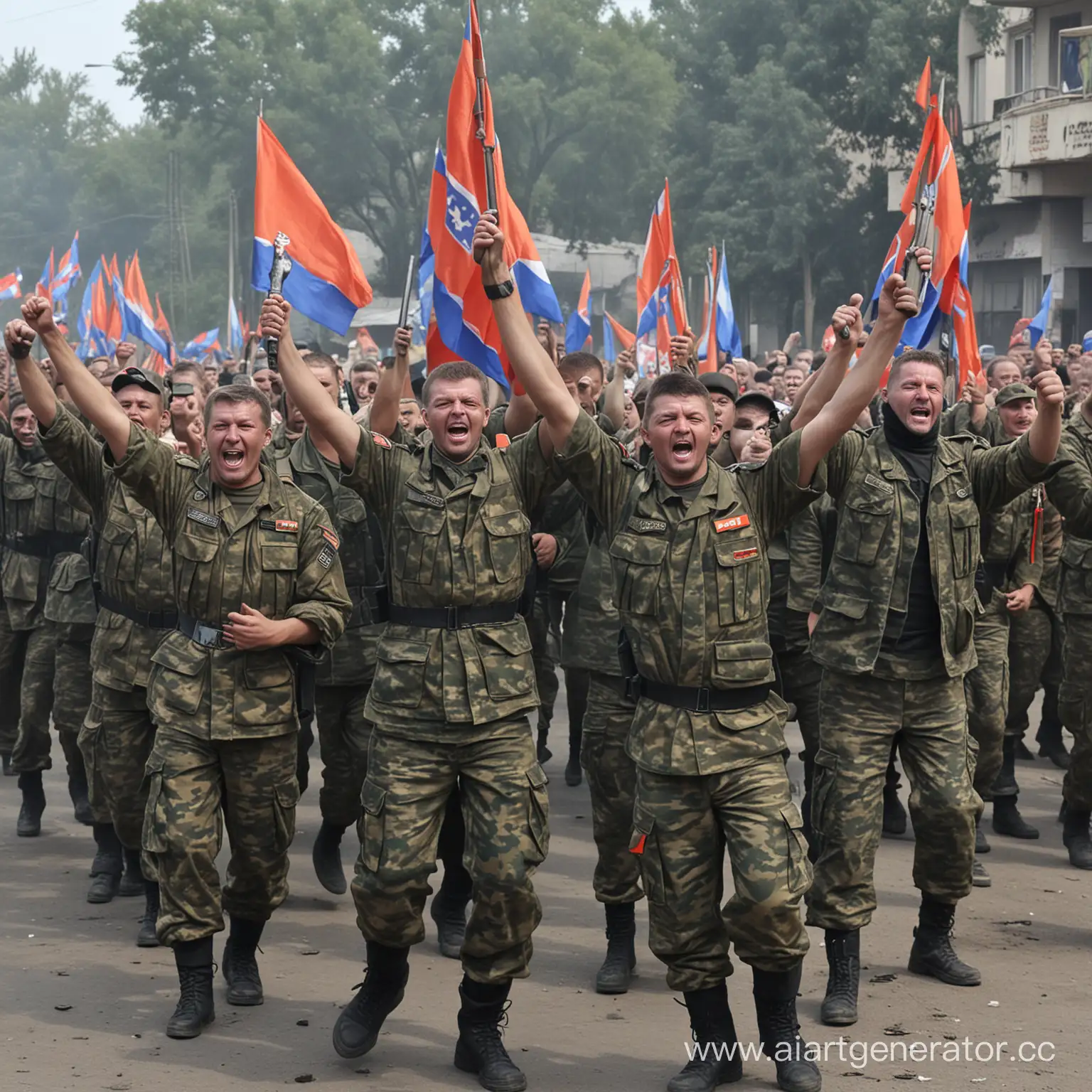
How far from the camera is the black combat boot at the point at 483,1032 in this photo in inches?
225

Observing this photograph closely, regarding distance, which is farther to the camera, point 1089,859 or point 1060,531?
point 1060,531

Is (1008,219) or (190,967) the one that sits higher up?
(1008,219)

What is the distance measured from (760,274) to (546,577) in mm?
35549

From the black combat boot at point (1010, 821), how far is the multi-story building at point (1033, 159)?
24.6 m

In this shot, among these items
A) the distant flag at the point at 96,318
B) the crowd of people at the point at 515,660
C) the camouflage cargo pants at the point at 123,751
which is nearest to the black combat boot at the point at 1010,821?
the crowd of people at the point at 515,660

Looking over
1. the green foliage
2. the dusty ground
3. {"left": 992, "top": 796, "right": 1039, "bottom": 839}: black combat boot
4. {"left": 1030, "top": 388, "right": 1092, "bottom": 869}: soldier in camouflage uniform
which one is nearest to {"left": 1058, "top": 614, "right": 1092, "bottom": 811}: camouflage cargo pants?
{"left": 1030, "top": 388, "right": 1092, "bottom": 869}: soldier in camouflage uniform

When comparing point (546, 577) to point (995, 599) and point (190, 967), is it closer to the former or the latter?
point (995, 599)

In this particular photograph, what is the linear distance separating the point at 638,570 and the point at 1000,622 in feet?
11.2

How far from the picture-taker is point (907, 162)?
43344 millimetres

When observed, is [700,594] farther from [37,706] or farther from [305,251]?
[37,706]

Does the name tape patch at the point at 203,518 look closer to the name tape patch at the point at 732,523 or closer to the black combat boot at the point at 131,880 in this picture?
the name tape patch at the point at 732,523

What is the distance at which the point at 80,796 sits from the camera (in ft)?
31.1

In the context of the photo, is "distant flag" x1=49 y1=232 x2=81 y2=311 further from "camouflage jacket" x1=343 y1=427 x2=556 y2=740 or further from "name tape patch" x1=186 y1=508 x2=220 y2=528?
"camouflage jacket" x1=343 y1=427 x2=556 y2=740

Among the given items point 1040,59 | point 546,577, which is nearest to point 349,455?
point 546,577
